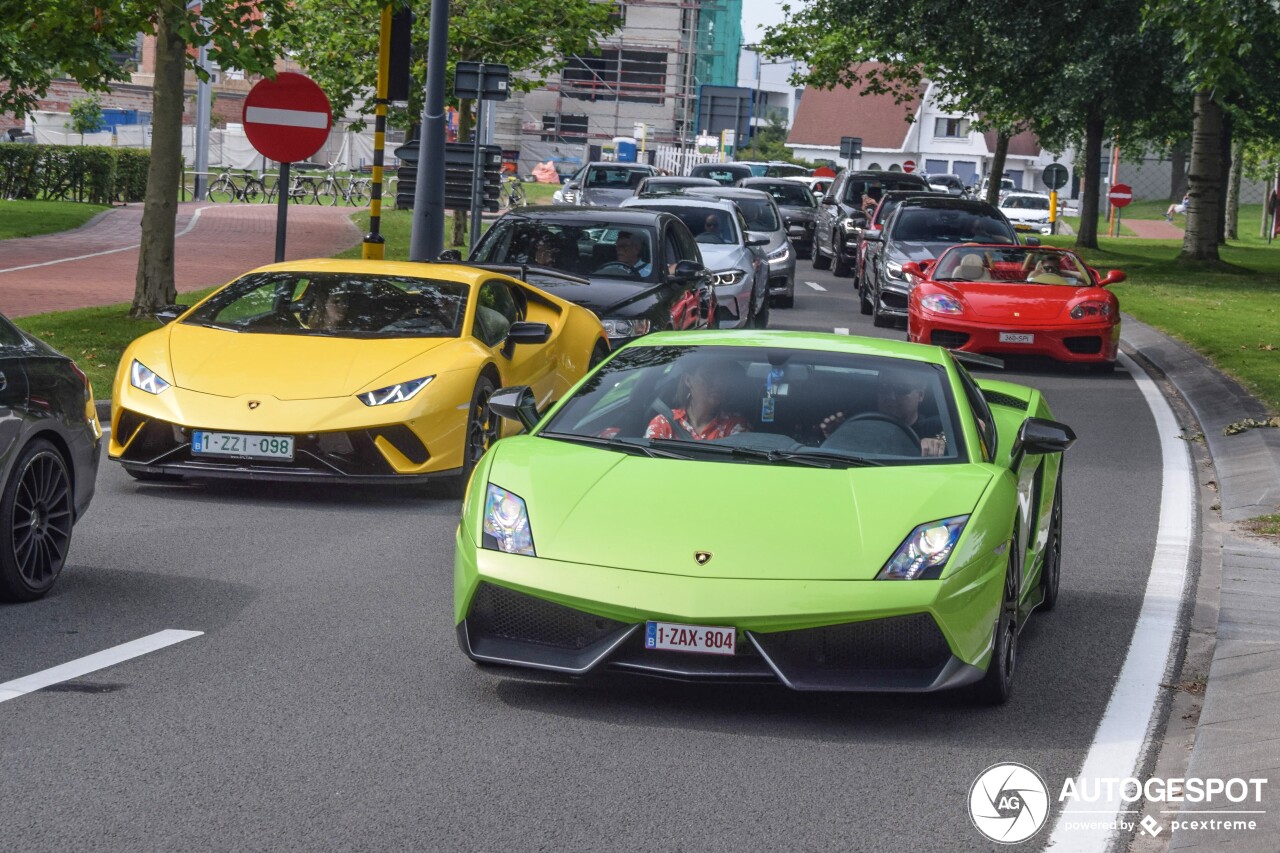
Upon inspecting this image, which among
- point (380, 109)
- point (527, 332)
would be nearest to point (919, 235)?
point (380, 109)

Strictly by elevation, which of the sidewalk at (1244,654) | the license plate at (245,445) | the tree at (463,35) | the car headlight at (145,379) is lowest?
the sidewalk at (1244,654)

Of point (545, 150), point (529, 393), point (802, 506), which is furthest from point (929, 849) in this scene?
point (545, 150)

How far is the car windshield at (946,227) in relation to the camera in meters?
24.8

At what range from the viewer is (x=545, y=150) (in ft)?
288

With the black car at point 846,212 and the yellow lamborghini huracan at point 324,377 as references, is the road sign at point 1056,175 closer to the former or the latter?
the black car at point 846,212

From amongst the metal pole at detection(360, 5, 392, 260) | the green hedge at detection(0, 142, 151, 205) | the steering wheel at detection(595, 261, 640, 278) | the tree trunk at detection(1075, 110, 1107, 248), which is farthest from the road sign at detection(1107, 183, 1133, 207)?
the steering wheel at detection(595, 261, 640, 278)

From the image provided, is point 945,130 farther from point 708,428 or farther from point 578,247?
point 708,428

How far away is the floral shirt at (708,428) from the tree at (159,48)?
8.68 metres

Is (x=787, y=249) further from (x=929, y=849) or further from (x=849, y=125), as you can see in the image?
(x=849, y=125)

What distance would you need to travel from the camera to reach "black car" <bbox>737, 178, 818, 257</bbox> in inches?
1564

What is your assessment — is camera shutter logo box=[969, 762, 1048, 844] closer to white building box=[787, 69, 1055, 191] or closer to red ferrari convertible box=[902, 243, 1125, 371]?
red ferrari convertible box=[902, 243, 1125, 371]

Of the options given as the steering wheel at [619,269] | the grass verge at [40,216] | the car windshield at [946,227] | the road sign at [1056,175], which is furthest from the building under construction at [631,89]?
the steering wheel at [619,269]

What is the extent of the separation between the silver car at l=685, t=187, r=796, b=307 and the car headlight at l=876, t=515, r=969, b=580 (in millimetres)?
18783

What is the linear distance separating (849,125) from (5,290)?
110 meters
